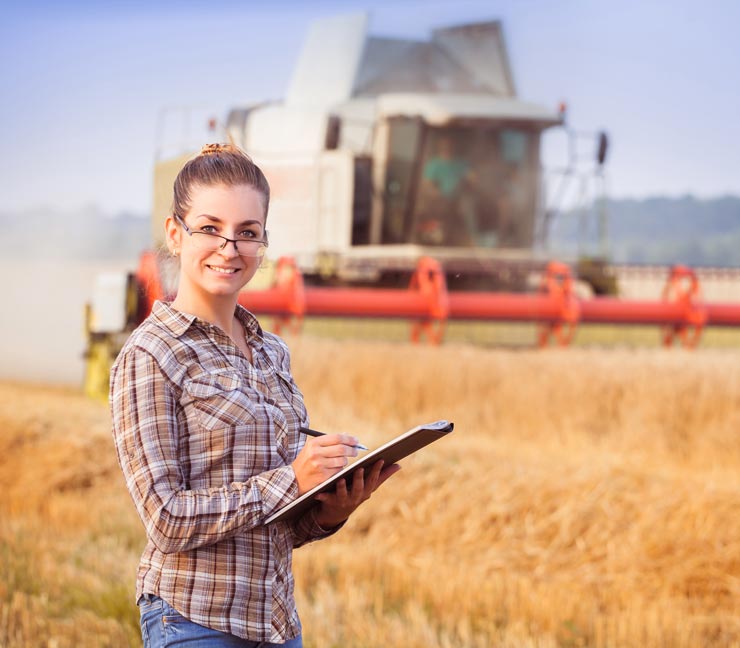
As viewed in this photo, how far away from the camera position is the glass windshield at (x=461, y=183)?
12656 millimetres

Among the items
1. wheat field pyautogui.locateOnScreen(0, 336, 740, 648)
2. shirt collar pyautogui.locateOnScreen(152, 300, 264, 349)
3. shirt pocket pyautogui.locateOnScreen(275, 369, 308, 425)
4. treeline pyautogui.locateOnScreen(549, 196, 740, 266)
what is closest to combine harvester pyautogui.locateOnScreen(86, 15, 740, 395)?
wheat field pyautogui.locateOnScreen(0, 336, 740, 648)

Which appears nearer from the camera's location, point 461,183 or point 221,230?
point 221,230

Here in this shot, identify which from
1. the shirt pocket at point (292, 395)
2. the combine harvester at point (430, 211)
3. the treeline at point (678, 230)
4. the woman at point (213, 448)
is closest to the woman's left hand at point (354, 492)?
the woman at point (213, 448)

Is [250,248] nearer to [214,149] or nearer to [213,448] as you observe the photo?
[214,149]

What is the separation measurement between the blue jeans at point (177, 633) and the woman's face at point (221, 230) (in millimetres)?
495

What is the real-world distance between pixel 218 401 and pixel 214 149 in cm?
41

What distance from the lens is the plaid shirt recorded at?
1612mm

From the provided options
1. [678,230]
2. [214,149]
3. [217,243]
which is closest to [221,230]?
[217,243]

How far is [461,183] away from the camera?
504 inches

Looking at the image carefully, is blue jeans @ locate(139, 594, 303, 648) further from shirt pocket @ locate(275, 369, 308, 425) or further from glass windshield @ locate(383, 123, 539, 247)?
glass windshield @ locate(383, 123, 539, 247)

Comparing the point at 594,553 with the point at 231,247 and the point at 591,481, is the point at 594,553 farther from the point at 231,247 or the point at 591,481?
the point at 231,247

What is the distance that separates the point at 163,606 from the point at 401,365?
566 centimetres

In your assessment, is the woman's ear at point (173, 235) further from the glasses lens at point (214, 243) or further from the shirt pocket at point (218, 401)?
the shirt pocket at point (218, 401)

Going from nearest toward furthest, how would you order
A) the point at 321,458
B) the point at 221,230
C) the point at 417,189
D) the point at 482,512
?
1. the point at 321,458
2. the point at 221,230
3. the point at 482,512
4. the point at 417,189
